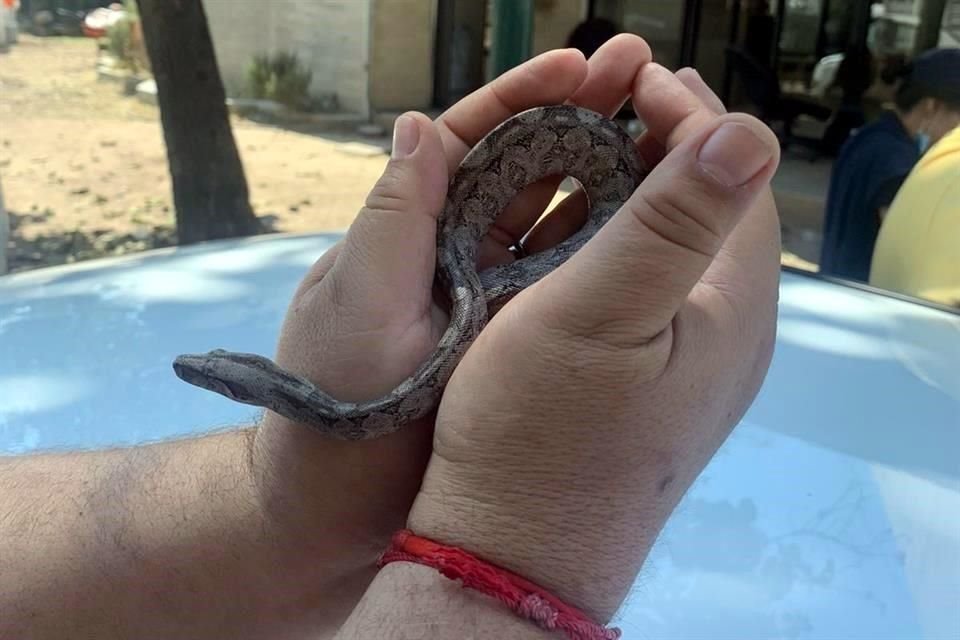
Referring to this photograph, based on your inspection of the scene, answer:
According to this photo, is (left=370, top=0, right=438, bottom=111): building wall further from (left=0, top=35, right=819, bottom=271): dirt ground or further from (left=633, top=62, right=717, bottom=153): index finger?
(left=633, top=62, right=717, bottom=153): index finger

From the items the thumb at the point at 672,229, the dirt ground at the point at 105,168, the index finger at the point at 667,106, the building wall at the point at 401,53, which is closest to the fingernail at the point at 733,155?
the thumb at the point at 672,229

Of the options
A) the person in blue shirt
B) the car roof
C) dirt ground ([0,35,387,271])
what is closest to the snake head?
the car roof

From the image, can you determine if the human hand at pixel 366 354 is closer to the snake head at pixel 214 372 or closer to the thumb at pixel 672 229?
the snake head at pixel 214 372

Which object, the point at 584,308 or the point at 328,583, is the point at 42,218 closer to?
the point at 328,583

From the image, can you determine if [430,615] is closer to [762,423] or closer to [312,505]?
[312,505]

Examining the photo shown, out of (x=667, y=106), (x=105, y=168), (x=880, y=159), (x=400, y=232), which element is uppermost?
(x=667, y=106)

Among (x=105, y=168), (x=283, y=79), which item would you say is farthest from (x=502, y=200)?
(x=283, y=79)
